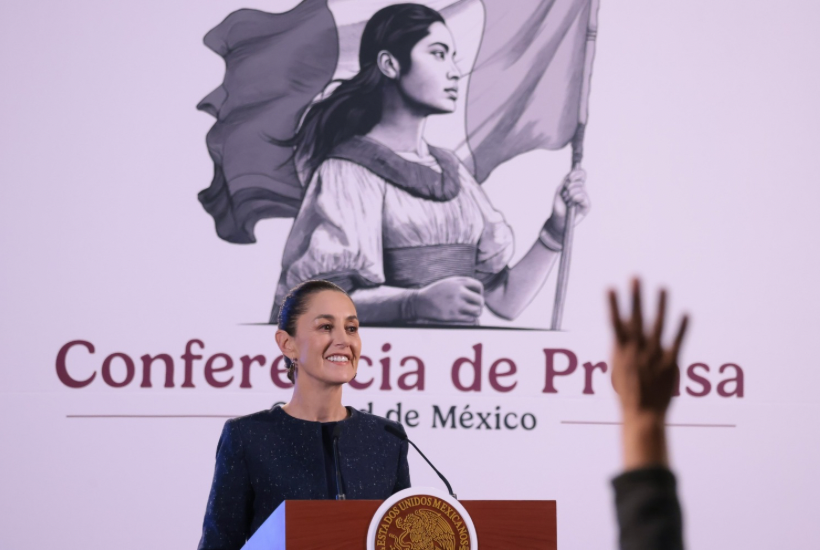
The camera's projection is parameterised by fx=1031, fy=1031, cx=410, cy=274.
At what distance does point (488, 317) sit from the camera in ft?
14.9

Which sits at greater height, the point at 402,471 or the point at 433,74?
the point at 433,74

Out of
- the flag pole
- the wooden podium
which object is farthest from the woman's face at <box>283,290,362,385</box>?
the flag pole

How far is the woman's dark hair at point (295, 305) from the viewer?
2957 mm

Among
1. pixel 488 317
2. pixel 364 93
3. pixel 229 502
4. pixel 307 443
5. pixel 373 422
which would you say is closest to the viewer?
pixel 229 502

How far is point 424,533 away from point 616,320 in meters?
1.17

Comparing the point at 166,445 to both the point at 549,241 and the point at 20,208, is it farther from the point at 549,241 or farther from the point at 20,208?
the point at 549,241

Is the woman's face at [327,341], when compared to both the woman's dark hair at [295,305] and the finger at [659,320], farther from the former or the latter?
the finger at [659,320]

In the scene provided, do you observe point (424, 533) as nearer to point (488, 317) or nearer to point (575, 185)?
point (488, 317)

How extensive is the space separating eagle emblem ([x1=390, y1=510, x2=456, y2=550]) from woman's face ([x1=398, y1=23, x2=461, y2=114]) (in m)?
2.91

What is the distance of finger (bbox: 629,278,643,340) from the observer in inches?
38.2

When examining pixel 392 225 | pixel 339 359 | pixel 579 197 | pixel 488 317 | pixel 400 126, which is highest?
pixel 400 126

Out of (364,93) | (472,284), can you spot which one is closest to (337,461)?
(472,284)

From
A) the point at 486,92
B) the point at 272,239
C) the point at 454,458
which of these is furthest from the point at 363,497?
the point at 486,92

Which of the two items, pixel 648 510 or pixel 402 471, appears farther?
pixel 402 471
